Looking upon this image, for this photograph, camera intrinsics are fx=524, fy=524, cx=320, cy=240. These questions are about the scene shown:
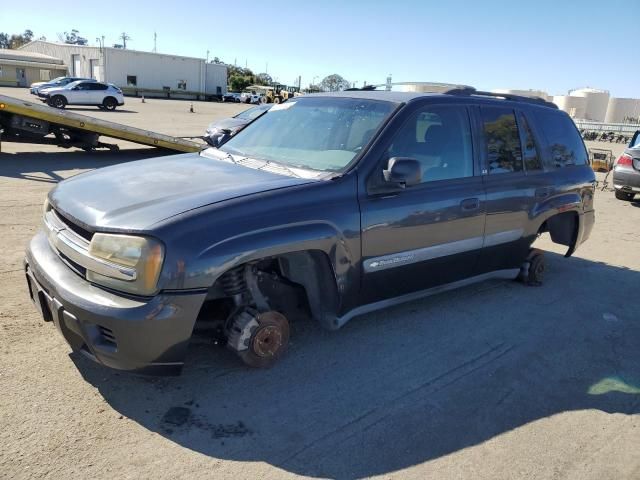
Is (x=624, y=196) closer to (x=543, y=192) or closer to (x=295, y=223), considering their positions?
(x=543, y=192)

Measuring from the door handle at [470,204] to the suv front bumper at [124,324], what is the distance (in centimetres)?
233

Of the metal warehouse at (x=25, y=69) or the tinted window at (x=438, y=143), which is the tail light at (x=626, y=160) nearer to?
the tinted window at (x=438, y=143)

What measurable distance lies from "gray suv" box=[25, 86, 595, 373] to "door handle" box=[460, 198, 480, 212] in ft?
0.05

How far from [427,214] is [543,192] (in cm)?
172

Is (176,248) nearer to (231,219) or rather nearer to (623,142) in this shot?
(231,219)

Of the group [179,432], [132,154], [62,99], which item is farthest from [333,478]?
[62,99]

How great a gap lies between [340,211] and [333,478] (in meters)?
1.61

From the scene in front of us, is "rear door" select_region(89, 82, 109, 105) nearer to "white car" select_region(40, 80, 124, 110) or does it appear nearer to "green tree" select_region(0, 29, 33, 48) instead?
"white car" select_region(40, 80, 124, 110)

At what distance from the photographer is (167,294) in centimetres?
275

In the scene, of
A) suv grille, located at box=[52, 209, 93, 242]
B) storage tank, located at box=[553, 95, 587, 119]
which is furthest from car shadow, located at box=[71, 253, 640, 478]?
storage tank, located at box=[553, 95, 587, 119]

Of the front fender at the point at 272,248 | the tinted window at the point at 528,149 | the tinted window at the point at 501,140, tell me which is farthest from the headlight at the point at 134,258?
the tinted window at the point at 528,149

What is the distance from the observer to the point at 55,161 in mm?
12078

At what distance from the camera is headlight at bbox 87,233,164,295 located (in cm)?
271

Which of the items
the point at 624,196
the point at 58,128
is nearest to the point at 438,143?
the point at 624,196
